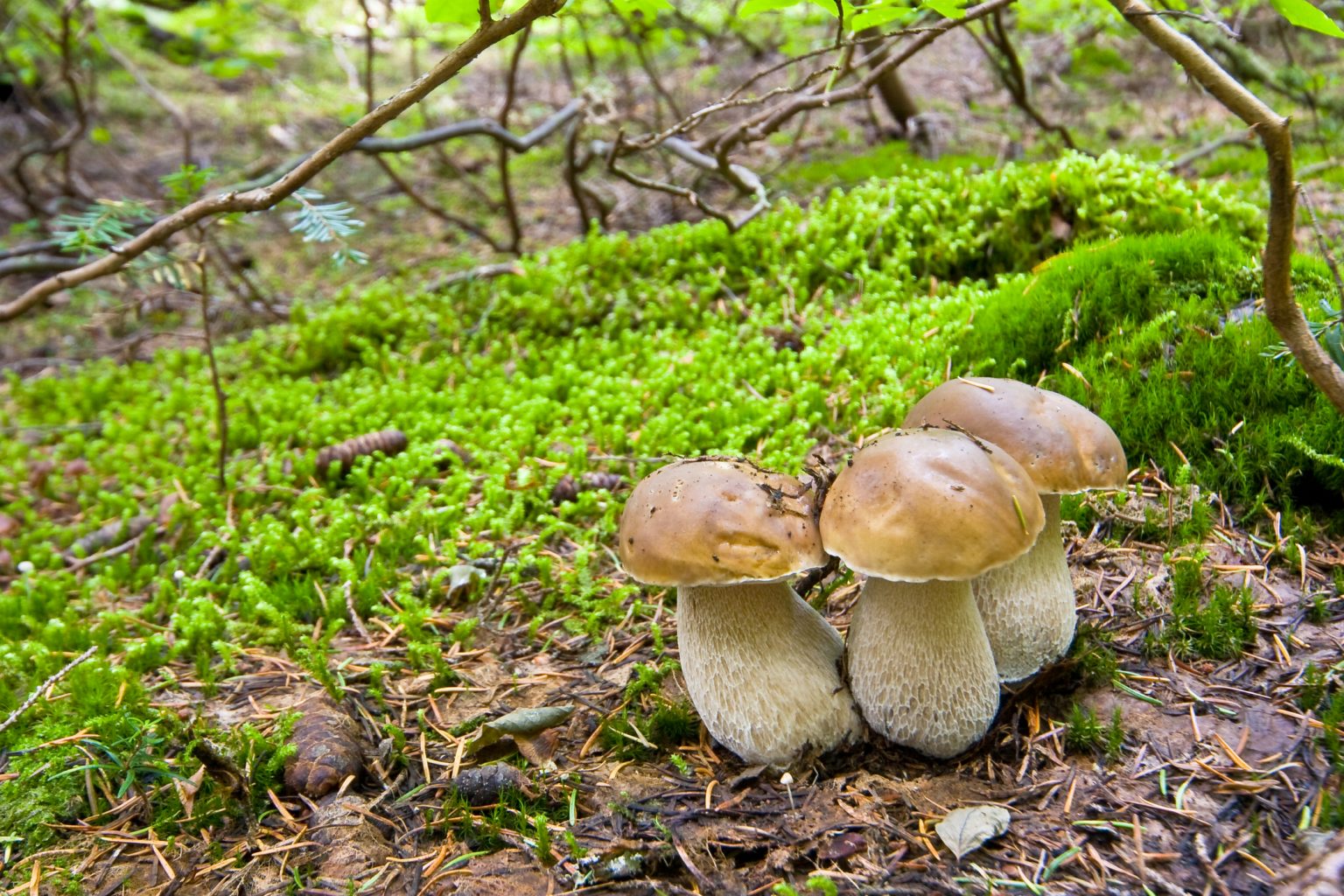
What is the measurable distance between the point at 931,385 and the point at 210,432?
3.66 metres

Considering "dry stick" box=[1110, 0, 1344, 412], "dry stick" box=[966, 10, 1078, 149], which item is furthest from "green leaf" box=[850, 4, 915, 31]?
"dry stick" box=[966, 10, 1078, 149]

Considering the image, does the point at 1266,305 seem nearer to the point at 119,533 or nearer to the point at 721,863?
the point at 721,863

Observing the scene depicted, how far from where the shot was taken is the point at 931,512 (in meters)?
1.51

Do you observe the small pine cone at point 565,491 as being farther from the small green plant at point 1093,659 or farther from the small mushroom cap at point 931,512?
the small green plant at point 1093,659

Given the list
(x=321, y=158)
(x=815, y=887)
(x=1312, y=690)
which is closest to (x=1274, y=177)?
(x=1312, y=690)

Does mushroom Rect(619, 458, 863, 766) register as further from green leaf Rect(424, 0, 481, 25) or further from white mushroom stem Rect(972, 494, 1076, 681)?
green leaf Rect(424, 0, 481, 25)

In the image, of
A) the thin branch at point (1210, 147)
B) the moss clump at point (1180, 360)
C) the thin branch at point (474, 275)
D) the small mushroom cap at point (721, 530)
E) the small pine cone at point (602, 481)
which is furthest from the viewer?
the thin branch at point (1210, 147)

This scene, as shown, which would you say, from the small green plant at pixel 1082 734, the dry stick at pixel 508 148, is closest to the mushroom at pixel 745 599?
the small green plant at pixel 1082 734

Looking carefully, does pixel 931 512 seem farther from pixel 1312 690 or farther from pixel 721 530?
pixel 1312 690

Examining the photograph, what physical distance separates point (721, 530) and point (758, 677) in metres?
0.44

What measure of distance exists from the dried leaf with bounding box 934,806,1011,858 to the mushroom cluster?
0.72 feet

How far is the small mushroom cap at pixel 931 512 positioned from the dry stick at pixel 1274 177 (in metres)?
0.59

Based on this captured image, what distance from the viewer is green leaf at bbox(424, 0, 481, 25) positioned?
1.92 meters

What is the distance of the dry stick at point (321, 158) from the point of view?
175 centimetres
